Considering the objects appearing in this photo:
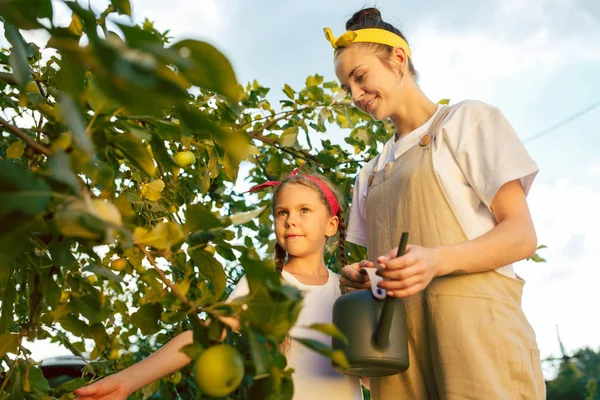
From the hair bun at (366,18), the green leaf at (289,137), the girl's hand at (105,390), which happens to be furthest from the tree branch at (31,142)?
the green leaf at (289,137)

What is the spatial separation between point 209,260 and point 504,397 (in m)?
0.59

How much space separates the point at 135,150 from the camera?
70cm

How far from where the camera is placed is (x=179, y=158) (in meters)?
1.72

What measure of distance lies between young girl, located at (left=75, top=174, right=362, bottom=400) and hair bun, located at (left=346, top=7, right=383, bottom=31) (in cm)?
47

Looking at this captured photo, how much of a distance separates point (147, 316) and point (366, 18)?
3.68 feet

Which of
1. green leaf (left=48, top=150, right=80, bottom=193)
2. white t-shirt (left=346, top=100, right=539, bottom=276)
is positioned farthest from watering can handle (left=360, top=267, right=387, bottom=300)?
green leaf (left=48, top=150, right=80, bottom=193)

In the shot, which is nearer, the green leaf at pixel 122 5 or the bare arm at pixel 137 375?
the green leaf at pixel 122 5

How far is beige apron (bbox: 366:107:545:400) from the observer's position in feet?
3.49

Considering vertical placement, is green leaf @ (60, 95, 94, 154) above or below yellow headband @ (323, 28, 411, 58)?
below

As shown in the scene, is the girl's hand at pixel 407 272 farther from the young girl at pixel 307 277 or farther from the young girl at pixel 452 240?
the young girl at pixel 307 277

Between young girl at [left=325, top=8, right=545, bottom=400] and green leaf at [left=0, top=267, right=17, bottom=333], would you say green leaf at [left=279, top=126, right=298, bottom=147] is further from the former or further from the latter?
green leaf at [left=0, top=267, right=17, bottom=333]

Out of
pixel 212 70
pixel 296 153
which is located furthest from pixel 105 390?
pixel 296 153

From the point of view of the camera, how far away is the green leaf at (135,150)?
697mm

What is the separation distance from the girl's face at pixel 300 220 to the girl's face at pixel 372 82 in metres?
0.33
